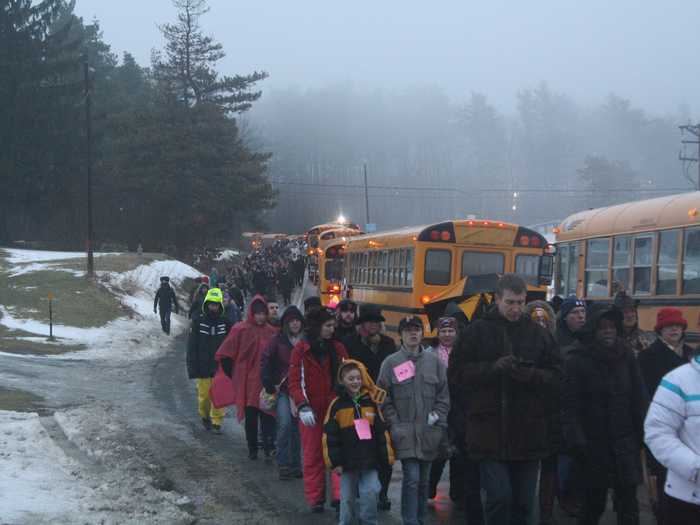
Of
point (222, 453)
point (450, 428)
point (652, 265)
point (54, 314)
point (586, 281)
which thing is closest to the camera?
→ point (450, 428)

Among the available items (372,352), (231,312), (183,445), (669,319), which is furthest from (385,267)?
(669,319)

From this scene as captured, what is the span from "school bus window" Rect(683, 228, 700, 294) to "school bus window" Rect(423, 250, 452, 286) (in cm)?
569

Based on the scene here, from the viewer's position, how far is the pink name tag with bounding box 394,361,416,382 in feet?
22.8

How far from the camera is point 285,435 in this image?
30.3ft

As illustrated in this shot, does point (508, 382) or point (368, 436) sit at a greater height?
point (508, 382)

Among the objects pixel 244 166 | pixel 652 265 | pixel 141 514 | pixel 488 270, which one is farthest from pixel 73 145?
pixel 141 514

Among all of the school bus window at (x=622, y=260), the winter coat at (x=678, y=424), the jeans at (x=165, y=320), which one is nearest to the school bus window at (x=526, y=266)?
the school bus window at (x=622, y=260)

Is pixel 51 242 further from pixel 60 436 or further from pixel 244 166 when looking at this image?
pixel 60 436

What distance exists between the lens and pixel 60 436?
422 inches

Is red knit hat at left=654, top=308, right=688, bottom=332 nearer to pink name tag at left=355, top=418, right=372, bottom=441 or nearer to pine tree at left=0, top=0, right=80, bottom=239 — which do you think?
pink name tag at left=355, top=418, right=372, bottom=441

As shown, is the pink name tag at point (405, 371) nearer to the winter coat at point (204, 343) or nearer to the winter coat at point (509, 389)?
the winter coat at point (509, 389)

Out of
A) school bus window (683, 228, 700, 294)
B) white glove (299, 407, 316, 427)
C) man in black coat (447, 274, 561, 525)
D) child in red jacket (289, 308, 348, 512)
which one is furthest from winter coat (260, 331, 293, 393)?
school bus window (683, 228, 700, 294)

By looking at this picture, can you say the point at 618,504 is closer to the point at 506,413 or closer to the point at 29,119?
the point at 506,413

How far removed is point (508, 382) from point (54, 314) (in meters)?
22.4
